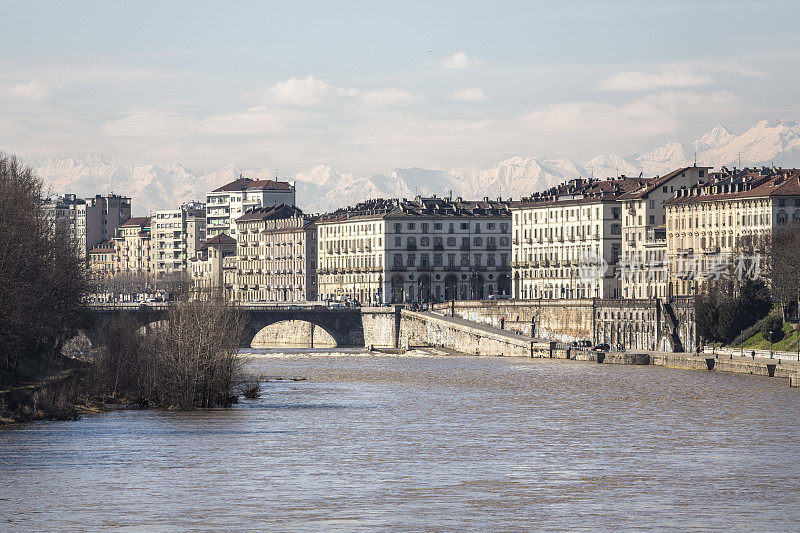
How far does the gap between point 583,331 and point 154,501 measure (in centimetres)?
10473

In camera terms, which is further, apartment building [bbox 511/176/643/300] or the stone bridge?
apartment building [bbox 511/176/643/300]

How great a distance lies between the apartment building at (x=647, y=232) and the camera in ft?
527

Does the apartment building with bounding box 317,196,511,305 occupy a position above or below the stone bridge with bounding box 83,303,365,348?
above

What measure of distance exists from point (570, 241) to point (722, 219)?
2903 centimetres

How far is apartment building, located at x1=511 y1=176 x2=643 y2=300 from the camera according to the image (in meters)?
170

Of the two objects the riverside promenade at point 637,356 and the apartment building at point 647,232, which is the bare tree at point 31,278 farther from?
the apartment building at point 647,232

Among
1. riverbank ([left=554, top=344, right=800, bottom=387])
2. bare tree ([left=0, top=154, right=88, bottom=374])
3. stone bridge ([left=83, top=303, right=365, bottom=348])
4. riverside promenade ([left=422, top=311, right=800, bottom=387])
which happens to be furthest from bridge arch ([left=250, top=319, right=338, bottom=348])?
bare tree ([left=0, top=154, right=88, bottom=374])

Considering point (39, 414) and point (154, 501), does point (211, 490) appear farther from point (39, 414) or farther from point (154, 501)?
point (39, 414)

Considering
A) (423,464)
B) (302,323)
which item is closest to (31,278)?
(423,464)

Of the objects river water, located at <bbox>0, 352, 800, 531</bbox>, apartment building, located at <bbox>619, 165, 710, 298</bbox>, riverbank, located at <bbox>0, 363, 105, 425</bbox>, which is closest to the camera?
river water, located at <bbox>0, 352, 800, 531</bbox>

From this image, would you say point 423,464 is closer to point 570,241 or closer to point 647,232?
point 647,232

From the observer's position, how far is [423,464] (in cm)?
5562

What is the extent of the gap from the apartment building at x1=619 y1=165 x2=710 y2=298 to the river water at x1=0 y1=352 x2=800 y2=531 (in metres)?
70.3

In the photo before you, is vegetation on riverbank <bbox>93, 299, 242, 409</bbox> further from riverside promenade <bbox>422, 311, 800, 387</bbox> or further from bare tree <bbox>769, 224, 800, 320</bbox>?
bare tree <bbox>769, 224, 800, 320</bbox>
